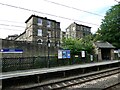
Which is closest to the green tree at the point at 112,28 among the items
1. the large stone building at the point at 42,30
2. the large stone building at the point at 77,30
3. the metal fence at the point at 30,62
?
the large stone building at the point at 42,30

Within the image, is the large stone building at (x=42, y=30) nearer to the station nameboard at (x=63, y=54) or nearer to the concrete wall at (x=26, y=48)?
the concrete wall at (x=26, y=48)

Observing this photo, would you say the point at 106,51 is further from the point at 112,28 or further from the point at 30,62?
the point at 30,62

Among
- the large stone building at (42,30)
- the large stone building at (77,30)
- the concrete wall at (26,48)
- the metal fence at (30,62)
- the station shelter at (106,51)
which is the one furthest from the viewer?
the large stone building at (77,30)

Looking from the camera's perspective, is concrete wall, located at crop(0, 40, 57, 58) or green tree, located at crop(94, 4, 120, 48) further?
green tree, located at crop(94, 4, 120, 48)

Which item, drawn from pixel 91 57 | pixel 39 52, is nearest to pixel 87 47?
pixel 91 57

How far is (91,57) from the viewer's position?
2814 centimetres

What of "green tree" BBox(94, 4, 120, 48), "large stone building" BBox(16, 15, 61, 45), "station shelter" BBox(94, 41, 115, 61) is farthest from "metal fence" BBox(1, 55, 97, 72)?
"green tree" BBox(94, 4, 120, 48)

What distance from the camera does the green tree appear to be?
40.9 meters

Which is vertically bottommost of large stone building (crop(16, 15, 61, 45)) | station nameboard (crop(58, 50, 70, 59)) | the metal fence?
the metal fence

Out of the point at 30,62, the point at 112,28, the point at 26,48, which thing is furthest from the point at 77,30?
the point at 30,62

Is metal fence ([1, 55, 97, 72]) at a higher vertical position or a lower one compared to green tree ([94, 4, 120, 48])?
lower

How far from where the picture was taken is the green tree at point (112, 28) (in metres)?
40.9

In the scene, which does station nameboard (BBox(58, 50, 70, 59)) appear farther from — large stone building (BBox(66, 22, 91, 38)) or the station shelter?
large stone building (BBox(66, 22, 91, 38))

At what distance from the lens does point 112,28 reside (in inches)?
1612
